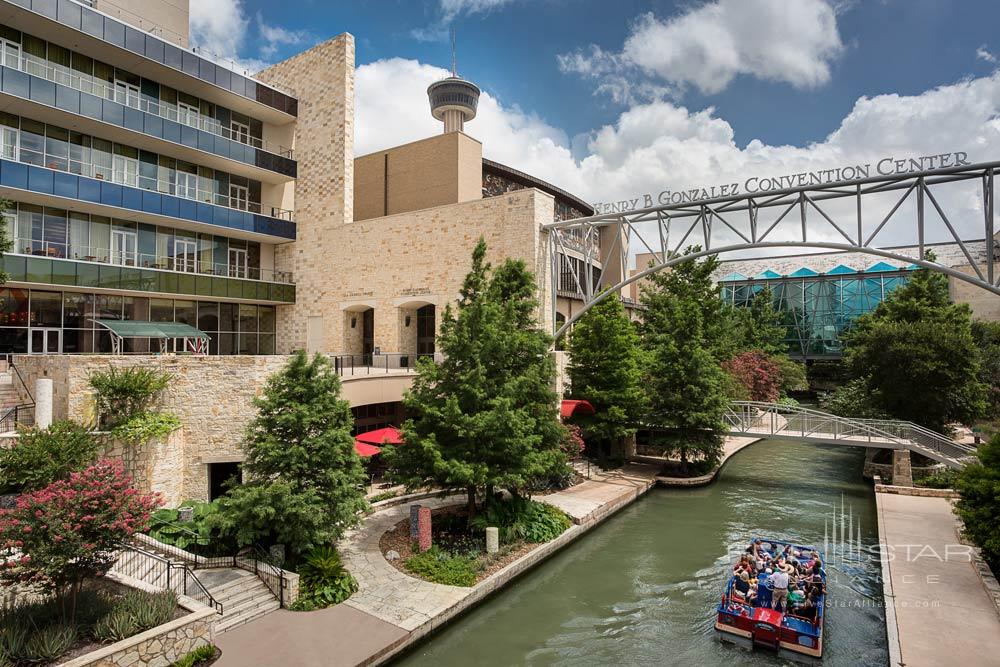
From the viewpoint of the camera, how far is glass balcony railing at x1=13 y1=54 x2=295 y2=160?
2153 centimetres

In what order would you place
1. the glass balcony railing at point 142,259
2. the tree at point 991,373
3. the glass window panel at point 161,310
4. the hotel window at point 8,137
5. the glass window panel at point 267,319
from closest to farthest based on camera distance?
the hotel window at point 8,137 → the glass balcony railing at point 142,259 → the glass window panel at point 161,310 → the tree at point 991,373 → the glass window panel at point 267,319

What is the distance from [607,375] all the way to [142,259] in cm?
2097

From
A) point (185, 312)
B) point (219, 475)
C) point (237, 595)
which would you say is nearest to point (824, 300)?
point (185, 312)

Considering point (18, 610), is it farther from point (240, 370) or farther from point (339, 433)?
point (240, 370)

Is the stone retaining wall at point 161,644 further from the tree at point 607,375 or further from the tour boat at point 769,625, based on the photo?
the tree at point 607,375

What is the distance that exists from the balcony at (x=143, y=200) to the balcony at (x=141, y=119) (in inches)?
63.0

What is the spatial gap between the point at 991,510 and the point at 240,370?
18.5 m

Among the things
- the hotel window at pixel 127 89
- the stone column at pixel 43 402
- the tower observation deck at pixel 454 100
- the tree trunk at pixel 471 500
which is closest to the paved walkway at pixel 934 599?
the tree trunk at pixel 471 500

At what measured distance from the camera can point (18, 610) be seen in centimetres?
948

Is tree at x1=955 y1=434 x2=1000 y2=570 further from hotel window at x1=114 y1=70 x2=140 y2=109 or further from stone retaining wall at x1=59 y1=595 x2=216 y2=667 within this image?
hotel window at x1=114 y1=70 x2=140 y2=109

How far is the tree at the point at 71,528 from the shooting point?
8.84 metres

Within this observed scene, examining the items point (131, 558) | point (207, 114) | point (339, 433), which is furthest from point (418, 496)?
point (207, 114)

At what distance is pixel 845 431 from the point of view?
22844mm

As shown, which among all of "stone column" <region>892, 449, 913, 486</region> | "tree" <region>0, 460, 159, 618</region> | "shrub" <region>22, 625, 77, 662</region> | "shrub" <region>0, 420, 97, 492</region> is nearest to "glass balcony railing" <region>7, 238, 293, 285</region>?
"shrub" <region>0, 420, 97, 492</region>
